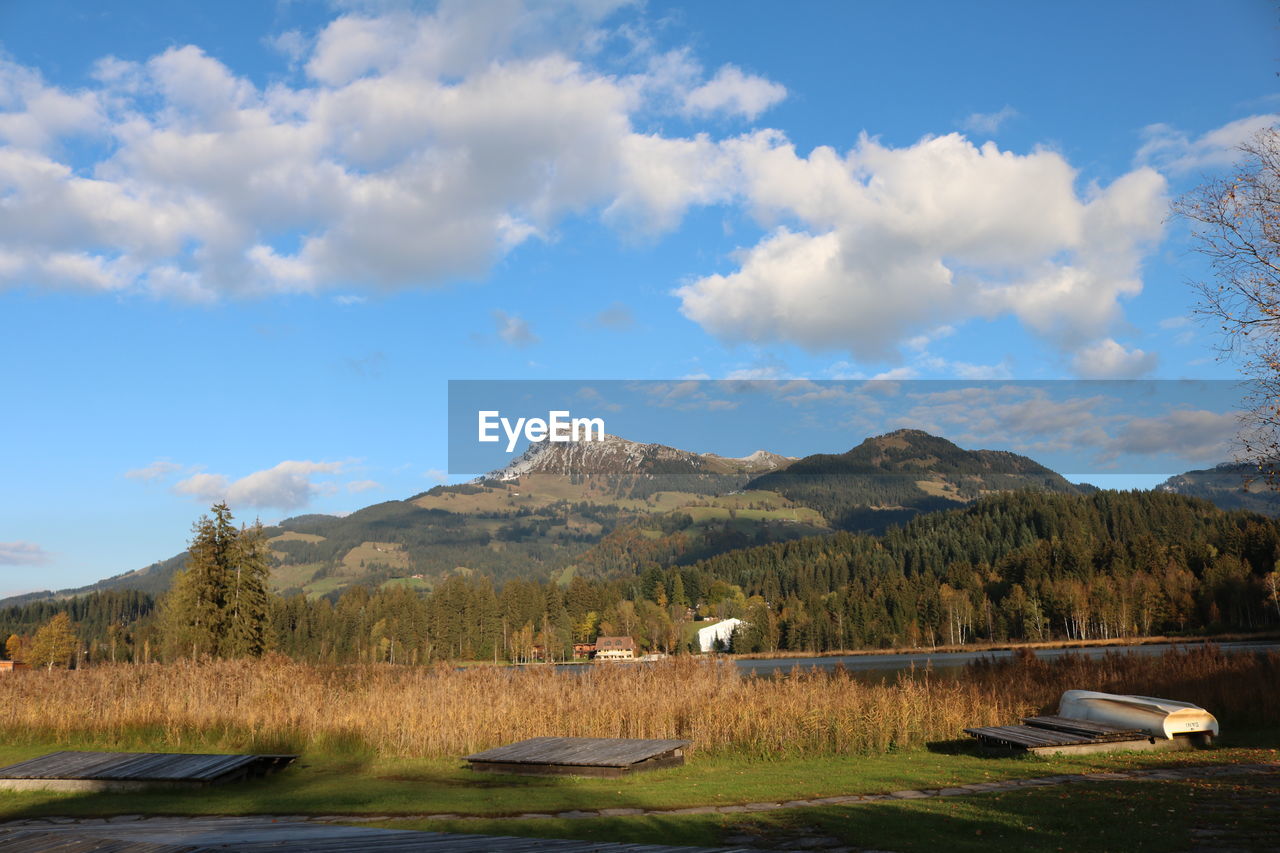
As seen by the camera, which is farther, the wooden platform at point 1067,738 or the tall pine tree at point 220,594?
the tall pine tree at point 220,594

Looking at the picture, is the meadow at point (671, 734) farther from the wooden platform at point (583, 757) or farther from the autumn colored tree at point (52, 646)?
the autumn colored tree at point (52, 646)

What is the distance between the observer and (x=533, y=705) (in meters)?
20.8

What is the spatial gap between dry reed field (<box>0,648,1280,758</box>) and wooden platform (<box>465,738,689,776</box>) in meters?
2.14

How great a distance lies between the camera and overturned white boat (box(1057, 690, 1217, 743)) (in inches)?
685

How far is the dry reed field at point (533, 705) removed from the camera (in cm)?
1888

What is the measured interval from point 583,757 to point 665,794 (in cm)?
280

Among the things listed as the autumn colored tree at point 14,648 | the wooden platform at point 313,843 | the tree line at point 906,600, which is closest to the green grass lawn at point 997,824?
the wooden platform at point 313,843

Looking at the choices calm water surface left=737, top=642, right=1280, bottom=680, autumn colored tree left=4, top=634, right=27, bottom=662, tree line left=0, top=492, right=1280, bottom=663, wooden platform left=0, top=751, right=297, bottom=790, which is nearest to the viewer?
wooden platform left=0, top=751, right=297, bottom=790

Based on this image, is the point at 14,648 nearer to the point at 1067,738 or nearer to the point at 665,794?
the point at 665,794

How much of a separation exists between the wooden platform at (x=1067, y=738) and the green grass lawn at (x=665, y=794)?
0.37 m

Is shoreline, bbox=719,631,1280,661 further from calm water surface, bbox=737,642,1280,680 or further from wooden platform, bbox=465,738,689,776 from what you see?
wooden platform, bbox=465,738,689,776

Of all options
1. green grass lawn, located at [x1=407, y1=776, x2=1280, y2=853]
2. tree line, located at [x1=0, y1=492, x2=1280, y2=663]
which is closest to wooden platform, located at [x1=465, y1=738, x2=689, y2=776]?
green grass lawn, located at [x1=407, y1=776, x2=1280, y2=853]

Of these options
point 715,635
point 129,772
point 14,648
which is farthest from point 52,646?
point 129,772

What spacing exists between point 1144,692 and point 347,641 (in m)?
101
